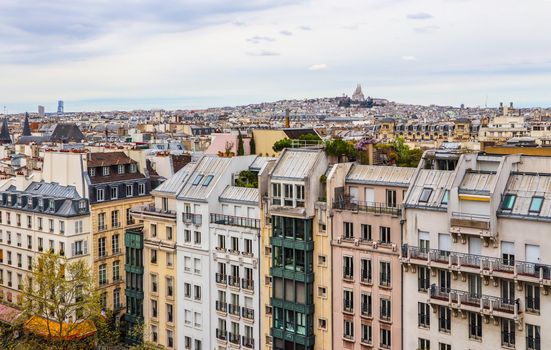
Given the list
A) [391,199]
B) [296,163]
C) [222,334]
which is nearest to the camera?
[391,199]

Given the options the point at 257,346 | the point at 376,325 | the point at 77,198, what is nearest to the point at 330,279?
the point at 376,325

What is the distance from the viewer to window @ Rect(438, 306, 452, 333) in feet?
140

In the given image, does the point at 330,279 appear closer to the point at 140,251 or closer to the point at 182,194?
the point at 182,194

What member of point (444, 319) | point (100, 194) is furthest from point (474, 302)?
point (100, 194)

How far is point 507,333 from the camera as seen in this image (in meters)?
40.2

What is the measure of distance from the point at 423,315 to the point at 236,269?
1537cm

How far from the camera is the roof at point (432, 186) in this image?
43.4m

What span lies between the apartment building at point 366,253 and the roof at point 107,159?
29.2m

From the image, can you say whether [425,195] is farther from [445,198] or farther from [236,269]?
[236,269]

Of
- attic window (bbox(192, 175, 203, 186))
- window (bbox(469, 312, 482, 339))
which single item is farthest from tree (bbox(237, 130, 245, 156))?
window (bbox(469, 312, 482, 339))

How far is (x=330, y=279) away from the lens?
48.3 meters

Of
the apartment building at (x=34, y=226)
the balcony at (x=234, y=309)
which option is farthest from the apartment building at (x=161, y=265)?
the apartment building at (x=34, y=226)

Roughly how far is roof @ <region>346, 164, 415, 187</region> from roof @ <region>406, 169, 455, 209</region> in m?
1.15

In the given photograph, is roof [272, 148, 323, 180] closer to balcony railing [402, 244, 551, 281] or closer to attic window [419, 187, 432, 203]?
attic window [419, 187, 432, 203]
